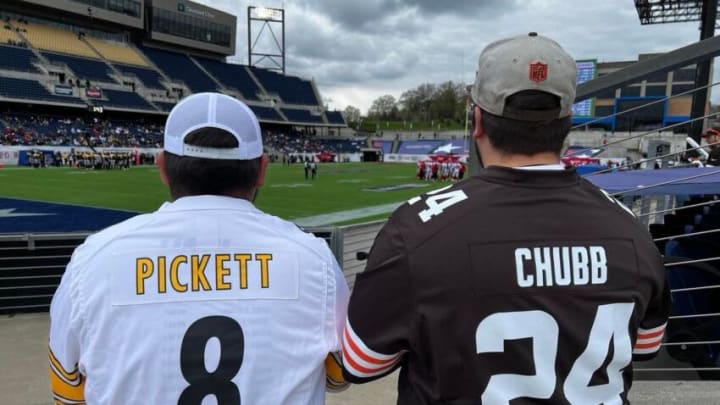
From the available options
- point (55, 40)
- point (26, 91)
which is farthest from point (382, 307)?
point (55, 40)

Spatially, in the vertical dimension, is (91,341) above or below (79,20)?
below

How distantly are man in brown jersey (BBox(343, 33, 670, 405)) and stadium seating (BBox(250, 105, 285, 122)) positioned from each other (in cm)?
5889

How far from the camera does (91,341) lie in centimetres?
122

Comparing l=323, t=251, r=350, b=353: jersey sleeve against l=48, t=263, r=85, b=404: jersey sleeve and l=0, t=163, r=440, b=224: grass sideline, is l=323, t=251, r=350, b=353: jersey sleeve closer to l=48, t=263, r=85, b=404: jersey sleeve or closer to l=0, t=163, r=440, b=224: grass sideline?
l=48, t=263, r=85, b=404: jersey sleeve

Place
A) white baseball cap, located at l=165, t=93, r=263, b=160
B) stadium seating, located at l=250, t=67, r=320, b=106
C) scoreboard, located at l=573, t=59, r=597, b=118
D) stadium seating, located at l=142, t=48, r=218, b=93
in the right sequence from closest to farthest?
white baseball cap, located at l=165, t=93, r=263, b=160, scoreboard, located at l=573, t=59, r=597, b=118, stadium seating, located at l=142, t=48, r=218, b=93, stadium seating, located at l=250, t=67, r=320, b=106

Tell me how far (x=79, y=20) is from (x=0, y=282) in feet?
179

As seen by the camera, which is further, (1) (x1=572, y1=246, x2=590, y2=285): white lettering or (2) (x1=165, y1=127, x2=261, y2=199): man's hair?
(2) (x1=165, y1=127, x2=261, y2=199): man's hair

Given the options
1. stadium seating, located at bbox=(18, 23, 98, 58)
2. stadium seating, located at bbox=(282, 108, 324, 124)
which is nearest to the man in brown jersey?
stadium seating, located at bbox=(18, 23, 98, 58)

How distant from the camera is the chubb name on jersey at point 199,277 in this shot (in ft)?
3.99

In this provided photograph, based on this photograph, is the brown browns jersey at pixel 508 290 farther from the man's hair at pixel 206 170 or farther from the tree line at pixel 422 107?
the tree line at pixel 422 107

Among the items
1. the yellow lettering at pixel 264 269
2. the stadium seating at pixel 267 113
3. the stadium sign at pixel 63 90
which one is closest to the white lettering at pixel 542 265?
the yellow lettering at pixel 264 269

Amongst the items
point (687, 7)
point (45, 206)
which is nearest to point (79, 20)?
point (45, 206)

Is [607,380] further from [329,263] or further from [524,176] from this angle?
[329,263]

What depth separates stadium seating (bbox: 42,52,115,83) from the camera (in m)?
43.9
